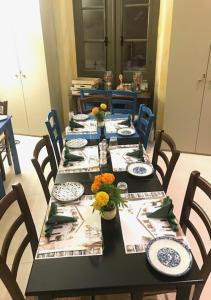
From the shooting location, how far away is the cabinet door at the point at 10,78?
134 inches

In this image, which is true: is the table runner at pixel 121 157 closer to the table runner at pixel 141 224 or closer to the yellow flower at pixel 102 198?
the table runner at pixel 141 224

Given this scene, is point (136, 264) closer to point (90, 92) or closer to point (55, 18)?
point (90, 92)

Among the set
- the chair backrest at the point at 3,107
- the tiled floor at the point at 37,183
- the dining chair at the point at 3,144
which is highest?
the chair backrest at the point at 3,107

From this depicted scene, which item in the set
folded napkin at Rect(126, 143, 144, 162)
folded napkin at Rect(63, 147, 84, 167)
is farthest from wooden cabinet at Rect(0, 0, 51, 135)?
folded napkin at Rect(126, 143, 144, 162)

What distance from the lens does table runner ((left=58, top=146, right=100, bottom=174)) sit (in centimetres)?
179

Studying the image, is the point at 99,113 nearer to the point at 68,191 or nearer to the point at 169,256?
the point at 68,191

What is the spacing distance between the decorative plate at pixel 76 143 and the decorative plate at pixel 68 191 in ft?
1.79

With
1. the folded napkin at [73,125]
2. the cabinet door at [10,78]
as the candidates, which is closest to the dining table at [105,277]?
the folded napkin at [73,125]

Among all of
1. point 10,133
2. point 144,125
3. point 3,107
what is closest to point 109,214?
point 144,125

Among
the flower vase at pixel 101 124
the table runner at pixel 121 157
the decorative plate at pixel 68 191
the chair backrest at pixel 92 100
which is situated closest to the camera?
the decorative plate at pixel 68 191

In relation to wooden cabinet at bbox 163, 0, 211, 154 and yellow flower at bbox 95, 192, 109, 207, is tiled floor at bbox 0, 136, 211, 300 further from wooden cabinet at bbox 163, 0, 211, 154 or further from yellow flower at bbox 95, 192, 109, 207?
yellow flower at bbox 95, 192, 109, 207

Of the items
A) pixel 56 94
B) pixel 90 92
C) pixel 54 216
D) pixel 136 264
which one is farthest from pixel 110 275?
pixel 56 94

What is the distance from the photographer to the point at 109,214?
4.25 feet

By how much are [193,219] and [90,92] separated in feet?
6.56
